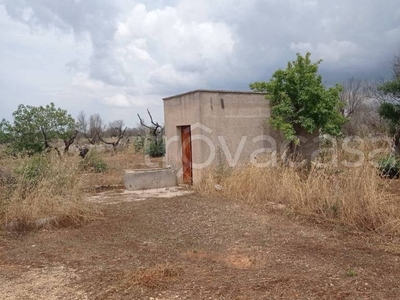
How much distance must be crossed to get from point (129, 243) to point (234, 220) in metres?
2.14

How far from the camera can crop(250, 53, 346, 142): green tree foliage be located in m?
10.8

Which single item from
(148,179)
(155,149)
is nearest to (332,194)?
(148,179)

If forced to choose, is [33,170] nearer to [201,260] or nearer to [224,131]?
[201,260]

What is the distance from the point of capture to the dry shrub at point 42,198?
21.4 ft

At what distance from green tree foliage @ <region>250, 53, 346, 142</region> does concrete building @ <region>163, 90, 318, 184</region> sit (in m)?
0.62

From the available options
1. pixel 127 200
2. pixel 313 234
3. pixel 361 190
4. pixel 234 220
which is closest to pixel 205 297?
pixel 313 234

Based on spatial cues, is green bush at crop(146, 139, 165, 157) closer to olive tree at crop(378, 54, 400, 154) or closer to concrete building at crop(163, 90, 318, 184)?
concrete building at crop(163, 90, 318, 184)

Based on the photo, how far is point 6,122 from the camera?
655 inches

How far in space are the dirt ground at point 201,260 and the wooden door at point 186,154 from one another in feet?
15.1

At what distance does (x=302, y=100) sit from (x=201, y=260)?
7558mm

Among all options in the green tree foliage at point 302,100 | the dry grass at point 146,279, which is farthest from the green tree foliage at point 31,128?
the dry grass at point 146,279

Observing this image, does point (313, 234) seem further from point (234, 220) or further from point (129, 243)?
point (129, 243)

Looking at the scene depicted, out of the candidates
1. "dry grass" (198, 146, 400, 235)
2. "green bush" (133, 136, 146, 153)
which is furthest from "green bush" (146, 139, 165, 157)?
"dry grass" (198, 146, 400, 235)

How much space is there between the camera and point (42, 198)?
6.86 m
